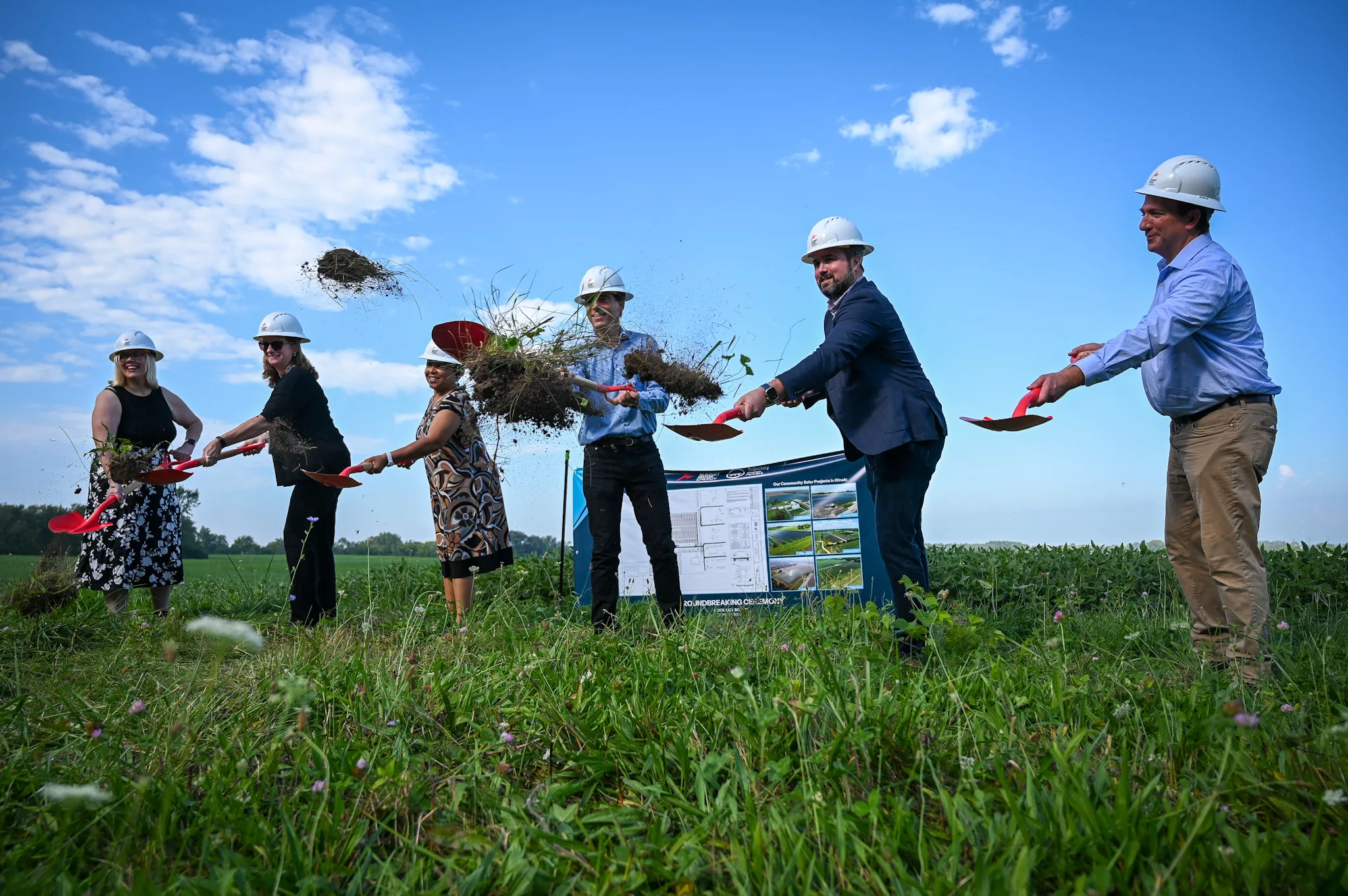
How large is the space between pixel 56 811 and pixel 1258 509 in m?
4.41

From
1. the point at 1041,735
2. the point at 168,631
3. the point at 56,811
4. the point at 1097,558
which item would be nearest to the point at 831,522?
the point at 1097,558

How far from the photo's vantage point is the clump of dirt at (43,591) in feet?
20.5

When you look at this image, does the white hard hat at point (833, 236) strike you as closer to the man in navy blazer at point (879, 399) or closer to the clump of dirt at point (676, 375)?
the man in navy blazer at point (879, 399)

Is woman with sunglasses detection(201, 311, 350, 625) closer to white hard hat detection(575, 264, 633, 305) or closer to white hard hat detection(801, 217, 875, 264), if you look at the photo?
white hard hat detection(575, 264, 633, 305)

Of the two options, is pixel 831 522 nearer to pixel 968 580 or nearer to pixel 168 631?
pixel 968 580

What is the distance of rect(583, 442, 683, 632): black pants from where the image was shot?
15.5 ft

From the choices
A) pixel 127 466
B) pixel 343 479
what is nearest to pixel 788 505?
pixel 343 479

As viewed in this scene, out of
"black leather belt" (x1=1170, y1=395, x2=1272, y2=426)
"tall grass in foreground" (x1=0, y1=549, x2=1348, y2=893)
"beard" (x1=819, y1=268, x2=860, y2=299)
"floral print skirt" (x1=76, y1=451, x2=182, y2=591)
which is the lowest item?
"tall grass in foreground" (x1=0, y1=549, x2=1348, y2=893)

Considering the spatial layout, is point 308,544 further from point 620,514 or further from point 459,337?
point 620,514

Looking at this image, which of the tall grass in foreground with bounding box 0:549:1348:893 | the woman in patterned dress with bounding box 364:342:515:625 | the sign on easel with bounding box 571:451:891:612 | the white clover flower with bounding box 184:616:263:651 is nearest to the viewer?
the tall grass in foreground with bounding box 0:549:1348:893

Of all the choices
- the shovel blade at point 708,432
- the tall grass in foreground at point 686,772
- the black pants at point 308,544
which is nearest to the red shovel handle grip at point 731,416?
the shovel blade at point 708,432

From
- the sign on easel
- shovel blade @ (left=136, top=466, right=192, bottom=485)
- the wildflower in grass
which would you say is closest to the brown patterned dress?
the sign on easel

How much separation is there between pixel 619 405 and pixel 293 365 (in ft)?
8.55

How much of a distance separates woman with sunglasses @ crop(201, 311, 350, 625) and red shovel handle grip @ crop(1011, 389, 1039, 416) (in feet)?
14.3
